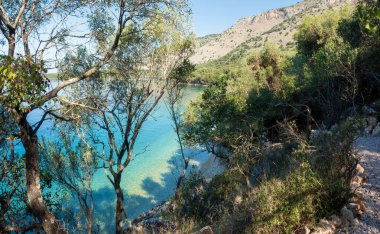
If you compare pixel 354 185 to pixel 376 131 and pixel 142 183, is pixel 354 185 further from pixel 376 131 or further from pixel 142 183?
pixel 142 183

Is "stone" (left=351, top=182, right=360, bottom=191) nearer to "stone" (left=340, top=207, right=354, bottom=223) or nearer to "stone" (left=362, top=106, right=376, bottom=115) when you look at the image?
"stone" (left=340, top=207, right=354, bottom=223)

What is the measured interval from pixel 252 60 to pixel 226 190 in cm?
2153

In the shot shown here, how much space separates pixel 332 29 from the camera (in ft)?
86.4

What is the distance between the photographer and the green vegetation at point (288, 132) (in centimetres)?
588

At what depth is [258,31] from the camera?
160375 millimetres

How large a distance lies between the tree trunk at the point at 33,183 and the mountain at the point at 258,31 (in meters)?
111

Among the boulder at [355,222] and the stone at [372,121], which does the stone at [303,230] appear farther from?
the stone at [372,121]

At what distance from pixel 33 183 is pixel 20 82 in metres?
2.40

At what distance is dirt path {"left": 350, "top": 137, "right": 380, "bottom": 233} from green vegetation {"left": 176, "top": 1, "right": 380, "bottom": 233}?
1.64ft

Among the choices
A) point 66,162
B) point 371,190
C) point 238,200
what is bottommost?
point 371,190

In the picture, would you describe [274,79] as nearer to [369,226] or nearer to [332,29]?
[332,29]

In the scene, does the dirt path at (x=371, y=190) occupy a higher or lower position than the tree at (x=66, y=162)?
lower

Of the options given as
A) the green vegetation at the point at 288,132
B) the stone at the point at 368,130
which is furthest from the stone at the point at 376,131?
the green vegetation at the point at 288,132

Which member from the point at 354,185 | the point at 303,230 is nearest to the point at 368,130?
the point at 354,185
